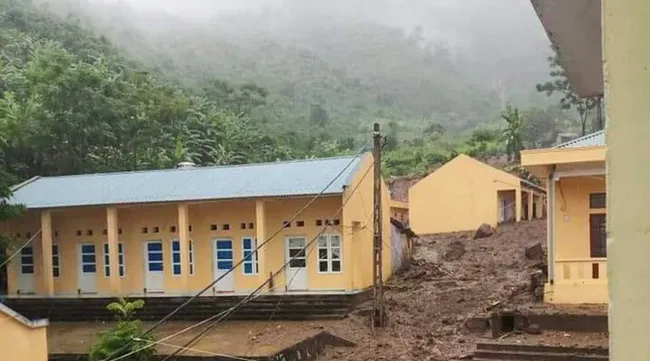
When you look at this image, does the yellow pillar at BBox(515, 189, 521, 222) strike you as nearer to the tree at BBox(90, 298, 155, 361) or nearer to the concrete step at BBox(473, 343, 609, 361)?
→ the concrete step at BBox(473, 343, 609, 361)

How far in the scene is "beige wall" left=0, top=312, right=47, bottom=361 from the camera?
983 cm

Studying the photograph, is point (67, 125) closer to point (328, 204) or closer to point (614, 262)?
point (328, 204)

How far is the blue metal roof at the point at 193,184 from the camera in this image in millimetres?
17797

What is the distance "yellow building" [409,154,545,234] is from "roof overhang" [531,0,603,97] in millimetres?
27795

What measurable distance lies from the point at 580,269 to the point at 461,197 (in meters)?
16.6

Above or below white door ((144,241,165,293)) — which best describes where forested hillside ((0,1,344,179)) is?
above

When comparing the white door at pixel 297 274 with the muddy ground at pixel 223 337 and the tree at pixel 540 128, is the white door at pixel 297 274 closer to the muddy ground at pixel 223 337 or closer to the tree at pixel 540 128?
the muddy ground at pixel 223 337

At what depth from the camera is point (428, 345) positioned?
1374cm

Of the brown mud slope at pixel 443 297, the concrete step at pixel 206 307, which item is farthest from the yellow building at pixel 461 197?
the concrete step at pixel 206 307

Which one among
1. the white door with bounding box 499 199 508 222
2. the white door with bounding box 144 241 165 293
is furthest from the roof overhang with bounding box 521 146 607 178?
the white door with bounding box 499 199 508 222

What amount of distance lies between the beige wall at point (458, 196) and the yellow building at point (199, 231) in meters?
9.84

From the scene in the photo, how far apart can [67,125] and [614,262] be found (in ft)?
85.5

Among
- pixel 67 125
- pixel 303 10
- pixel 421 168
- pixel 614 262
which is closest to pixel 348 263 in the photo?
pixel 67 125

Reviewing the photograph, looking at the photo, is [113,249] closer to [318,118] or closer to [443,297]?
[443,297]
